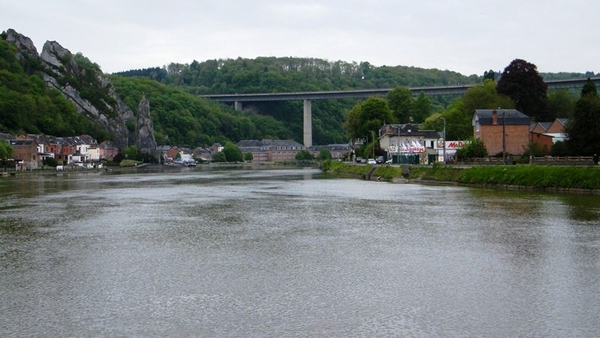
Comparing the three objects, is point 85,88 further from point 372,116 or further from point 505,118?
point 505,118

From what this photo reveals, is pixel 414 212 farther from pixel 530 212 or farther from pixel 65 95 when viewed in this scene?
pixel 65 95

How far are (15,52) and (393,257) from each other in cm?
15741

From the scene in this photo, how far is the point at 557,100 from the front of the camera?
91938 millimetres

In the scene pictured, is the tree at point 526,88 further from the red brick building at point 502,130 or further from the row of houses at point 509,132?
the red brick building at point 502,130

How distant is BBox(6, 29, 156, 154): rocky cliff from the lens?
164750 mm

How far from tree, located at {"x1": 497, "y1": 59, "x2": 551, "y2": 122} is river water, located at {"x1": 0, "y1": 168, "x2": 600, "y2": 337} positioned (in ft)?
169

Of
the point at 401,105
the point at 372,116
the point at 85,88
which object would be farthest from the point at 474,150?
the point at 85,88

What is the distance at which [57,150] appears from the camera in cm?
13625

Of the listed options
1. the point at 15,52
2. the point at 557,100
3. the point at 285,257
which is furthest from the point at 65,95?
the point at 285,257

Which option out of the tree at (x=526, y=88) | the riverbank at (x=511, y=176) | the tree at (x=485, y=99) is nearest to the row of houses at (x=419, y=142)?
the riverbank at (x=511, y=176)

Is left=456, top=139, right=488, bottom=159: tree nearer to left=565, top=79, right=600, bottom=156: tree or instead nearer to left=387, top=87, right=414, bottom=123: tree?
Answer: left=565, top=79, right=600, bottom=156: tree

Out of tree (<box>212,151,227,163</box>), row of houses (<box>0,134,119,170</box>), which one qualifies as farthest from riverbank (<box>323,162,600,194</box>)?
tree (<box>212,151,227,163</box>)

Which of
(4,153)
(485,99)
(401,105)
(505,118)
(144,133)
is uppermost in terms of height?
(401,105)

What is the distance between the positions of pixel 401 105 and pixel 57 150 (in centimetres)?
6842
